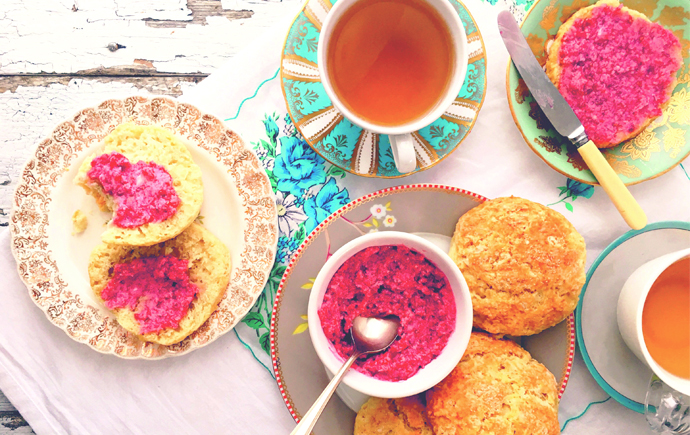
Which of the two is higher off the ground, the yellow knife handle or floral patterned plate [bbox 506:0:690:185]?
floral patterned plate [bbox 506:0:690:185]

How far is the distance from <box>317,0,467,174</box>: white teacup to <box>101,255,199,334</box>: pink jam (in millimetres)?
981

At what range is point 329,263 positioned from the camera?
1549mm

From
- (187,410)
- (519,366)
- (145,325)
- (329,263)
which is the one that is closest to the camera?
(329,263)

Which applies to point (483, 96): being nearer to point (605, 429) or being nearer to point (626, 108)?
point (626, 108)

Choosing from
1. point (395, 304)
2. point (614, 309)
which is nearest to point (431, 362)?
point (395, 304)

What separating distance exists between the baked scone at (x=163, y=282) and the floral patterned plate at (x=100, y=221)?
7 centimetres

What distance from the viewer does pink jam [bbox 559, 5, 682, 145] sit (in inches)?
71.8

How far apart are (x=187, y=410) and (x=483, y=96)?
6.48ft

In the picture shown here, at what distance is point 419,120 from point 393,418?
3.92 feet

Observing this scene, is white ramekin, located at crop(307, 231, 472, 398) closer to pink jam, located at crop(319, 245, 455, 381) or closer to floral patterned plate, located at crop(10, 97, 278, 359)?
pink jam, located at crop(319, 245, 455, 381)

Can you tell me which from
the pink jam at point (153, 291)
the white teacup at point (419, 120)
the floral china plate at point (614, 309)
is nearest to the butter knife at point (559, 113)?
the floral china plate at point (614, 309)

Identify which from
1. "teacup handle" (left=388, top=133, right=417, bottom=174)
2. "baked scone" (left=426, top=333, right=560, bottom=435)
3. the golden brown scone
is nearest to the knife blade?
"teacup handle" (left=388, top=133, right=417, bottom=174)

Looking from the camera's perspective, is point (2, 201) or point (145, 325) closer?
point (145, 325)

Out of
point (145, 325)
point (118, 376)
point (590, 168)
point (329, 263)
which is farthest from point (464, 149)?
point (118, 376)
